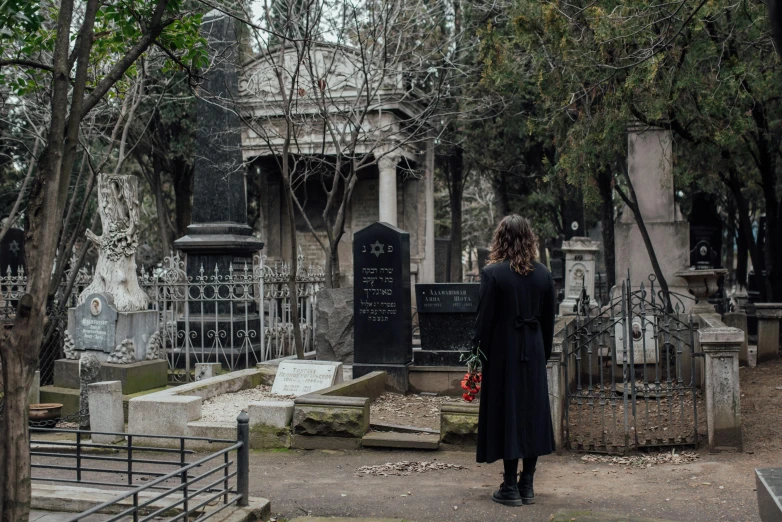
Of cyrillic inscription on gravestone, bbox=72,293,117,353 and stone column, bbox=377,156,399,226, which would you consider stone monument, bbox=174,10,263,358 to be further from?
stone column, bbox=377,156,399,226

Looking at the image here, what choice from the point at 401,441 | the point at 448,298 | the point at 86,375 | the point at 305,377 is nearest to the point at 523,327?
the point at 401,441

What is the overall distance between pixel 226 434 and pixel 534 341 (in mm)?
3815

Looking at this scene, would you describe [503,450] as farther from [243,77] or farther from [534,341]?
[243,77]

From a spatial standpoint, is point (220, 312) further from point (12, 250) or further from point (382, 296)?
point (12, 250)

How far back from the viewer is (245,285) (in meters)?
12.9

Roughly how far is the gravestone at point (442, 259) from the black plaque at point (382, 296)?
54.1ft

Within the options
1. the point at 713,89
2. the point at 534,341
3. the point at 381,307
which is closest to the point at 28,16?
the point at 534,341

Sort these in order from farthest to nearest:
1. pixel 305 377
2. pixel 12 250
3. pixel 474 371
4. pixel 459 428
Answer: pixel 12 250 < pixel 305 377 < pixel 459 428 < pixel 474 371

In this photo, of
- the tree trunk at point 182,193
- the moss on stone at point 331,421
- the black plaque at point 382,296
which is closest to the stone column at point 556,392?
the moss on stone at point 331,421

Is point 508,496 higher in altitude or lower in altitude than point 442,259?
lower

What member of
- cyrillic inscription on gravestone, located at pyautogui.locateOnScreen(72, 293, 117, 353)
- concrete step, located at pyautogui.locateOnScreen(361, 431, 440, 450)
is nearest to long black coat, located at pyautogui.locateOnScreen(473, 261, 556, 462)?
concrete step, located at pyautogui.locateOnScreen(361, 431, 440, 450)

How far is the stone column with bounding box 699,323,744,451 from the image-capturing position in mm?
7504

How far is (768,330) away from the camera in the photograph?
41.9 feet

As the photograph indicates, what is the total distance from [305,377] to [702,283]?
5.71 meters
